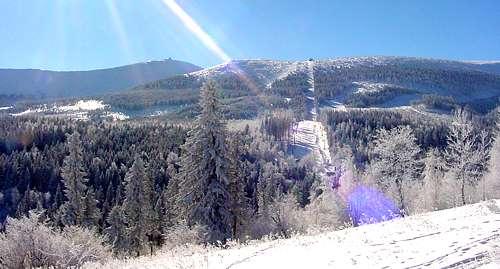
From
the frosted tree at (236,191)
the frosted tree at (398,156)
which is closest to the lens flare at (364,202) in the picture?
the frosted tree at (398,156)

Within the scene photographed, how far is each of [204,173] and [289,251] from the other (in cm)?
2419

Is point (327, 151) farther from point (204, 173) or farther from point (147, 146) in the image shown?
point (204, 173)

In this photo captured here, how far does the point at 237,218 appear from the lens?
133 ft

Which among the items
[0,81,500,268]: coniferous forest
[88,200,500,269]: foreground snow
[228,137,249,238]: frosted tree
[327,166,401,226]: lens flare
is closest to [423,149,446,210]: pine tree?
[0,81,500,268]: coniferous forest

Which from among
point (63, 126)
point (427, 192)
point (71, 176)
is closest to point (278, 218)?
point (427, 192)

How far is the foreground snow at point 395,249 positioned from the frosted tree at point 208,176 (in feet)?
68.7

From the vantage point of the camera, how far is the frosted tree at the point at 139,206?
54125mm

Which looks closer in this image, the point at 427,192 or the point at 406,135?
the point at 406,135

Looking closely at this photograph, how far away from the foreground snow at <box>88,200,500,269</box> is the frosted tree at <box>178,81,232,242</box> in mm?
20928

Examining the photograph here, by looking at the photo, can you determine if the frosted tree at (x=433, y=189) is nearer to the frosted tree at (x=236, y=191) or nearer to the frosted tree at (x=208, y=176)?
the frosted tree at (x=236, y=191)

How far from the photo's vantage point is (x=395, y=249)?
12.1m

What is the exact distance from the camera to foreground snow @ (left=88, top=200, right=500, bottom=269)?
10461 mm

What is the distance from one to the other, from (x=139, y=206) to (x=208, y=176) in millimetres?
19349

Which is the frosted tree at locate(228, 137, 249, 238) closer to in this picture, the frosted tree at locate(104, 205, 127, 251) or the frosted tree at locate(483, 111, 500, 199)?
the frosted tree at locate(483, 111, 500, 199)
